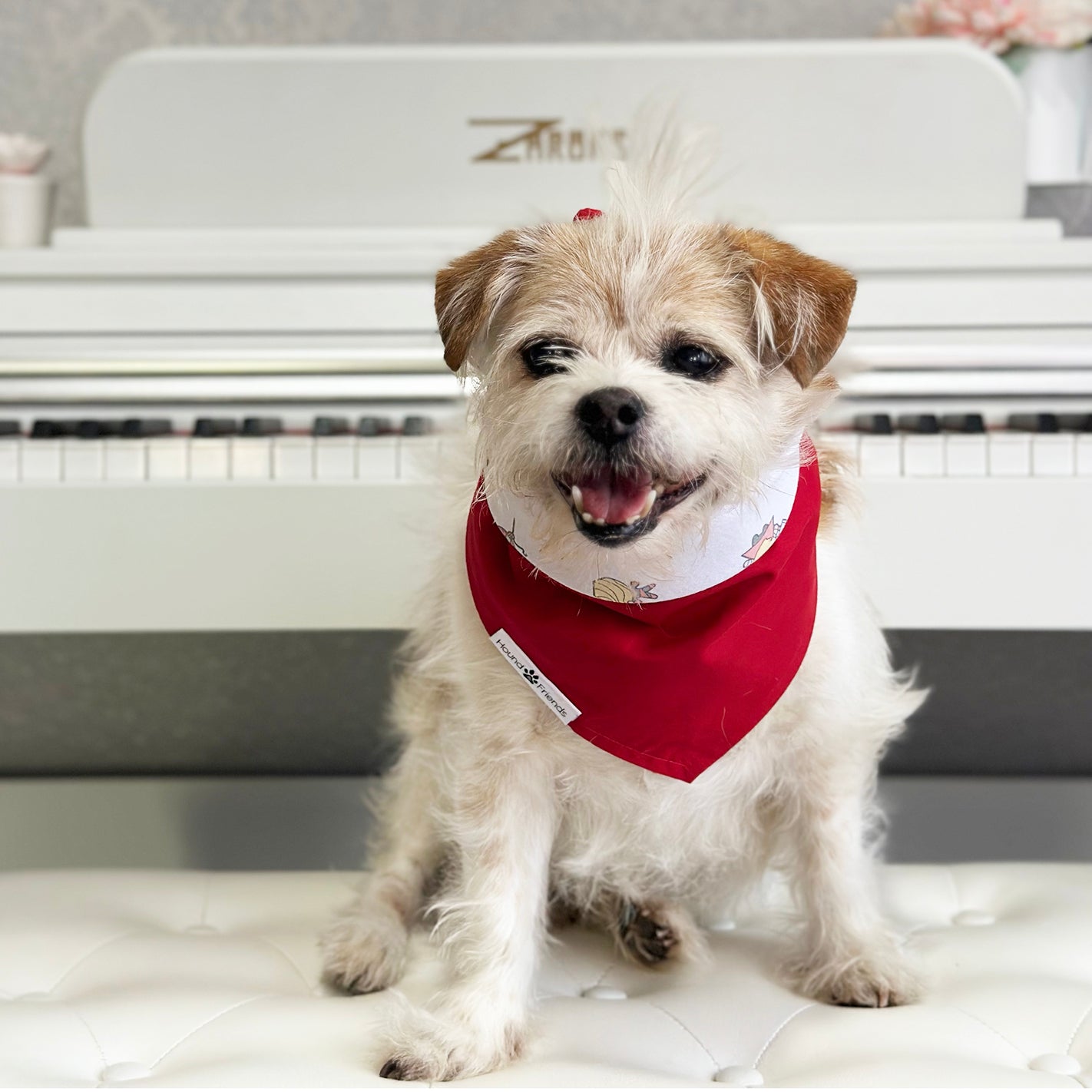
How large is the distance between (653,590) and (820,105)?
3.02ft

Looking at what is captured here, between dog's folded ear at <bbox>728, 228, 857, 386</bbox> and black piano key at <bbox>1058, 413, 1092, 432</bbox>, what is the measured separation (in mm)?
526

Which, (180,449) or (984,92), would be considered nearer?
(180,449)

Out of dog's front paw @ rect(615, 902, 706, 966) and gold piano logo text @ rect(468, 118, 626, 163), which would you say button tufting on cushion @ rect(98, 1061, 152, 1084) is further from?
gold piano logo text @ rect(468, 118, 626, 163)

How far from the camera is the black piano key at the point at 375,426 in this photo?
133 cm

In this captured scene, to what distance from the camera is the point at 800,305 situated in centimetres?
90

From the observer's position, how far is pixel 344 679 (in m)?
2.28

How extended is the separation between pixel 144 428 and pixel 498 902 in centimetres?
67

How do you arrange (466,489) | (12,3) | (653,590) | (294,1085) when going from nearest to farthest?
(294,1085)
(653,590)
(466,489)
(12,3)

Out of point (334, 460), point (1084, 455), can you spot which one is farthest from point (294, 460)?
point (1084, 455)

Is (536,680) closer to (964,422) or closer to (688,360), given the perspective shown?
(688,360)

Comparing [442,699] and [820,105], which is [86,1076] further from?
[820,105]

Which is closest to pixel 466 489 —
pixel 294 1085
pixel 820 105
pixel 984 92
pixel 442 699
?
pixel 442 699

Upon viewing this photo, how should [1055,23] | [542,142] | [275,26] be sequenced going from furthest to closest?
[275,26] → [1055,23] → [542,142]

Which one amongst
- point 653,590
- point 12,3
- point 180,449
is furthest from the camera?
point 12,3
